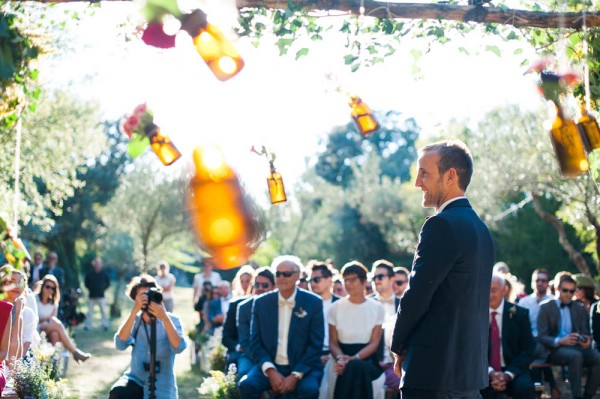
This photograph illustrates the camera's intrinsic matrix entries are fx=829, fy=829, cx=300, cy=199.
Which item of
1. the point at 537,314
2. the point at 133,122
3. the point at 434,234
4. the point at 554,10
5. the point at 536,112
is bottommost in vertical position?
the point at 537,314

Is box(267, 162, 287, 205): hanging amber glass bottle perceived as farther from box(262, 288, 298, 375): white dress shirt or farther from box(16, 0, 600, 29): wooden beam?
box(262, 288, 298, 375): white dress shirt

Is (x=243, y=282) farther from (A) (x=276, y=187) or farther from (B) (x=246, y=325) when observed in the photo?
(A) (x=276, y=187)

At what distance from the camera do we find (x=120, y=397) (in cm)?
707

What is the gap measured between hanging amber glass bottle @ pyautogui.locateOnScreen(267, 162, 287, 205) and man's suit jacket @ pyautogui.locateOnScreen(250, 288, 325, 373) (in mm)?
1759

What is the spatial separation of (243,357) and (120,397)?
1.45m

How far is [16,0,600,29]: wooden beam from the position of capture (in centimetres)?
504

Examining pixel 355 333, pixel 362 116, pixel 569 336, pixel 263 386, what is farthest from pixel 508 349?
pixel 362 116

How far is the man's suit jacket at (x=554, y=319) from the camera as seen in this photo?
10414 millimetres

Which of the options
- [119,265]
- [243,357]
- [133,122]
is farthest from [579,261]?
[119,265]

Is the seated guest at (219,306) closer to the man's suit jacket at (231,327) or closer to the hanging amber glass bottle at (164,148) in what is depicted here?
the man's suit jacket at (231,327)

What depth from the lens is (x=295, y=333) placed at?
761cm

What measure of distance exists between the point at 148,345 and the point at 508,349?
135 inches

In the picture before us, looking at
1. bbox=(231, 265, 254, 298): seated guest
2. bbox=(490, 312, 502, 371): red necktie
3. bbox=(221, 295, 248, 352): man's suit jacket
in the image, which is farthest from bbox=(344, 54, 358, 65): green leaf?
bbox=(231, 265, 254, 298): seated guest

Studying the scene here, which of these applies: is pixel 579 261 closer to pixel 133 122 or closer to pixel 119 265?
pixel 133 122
